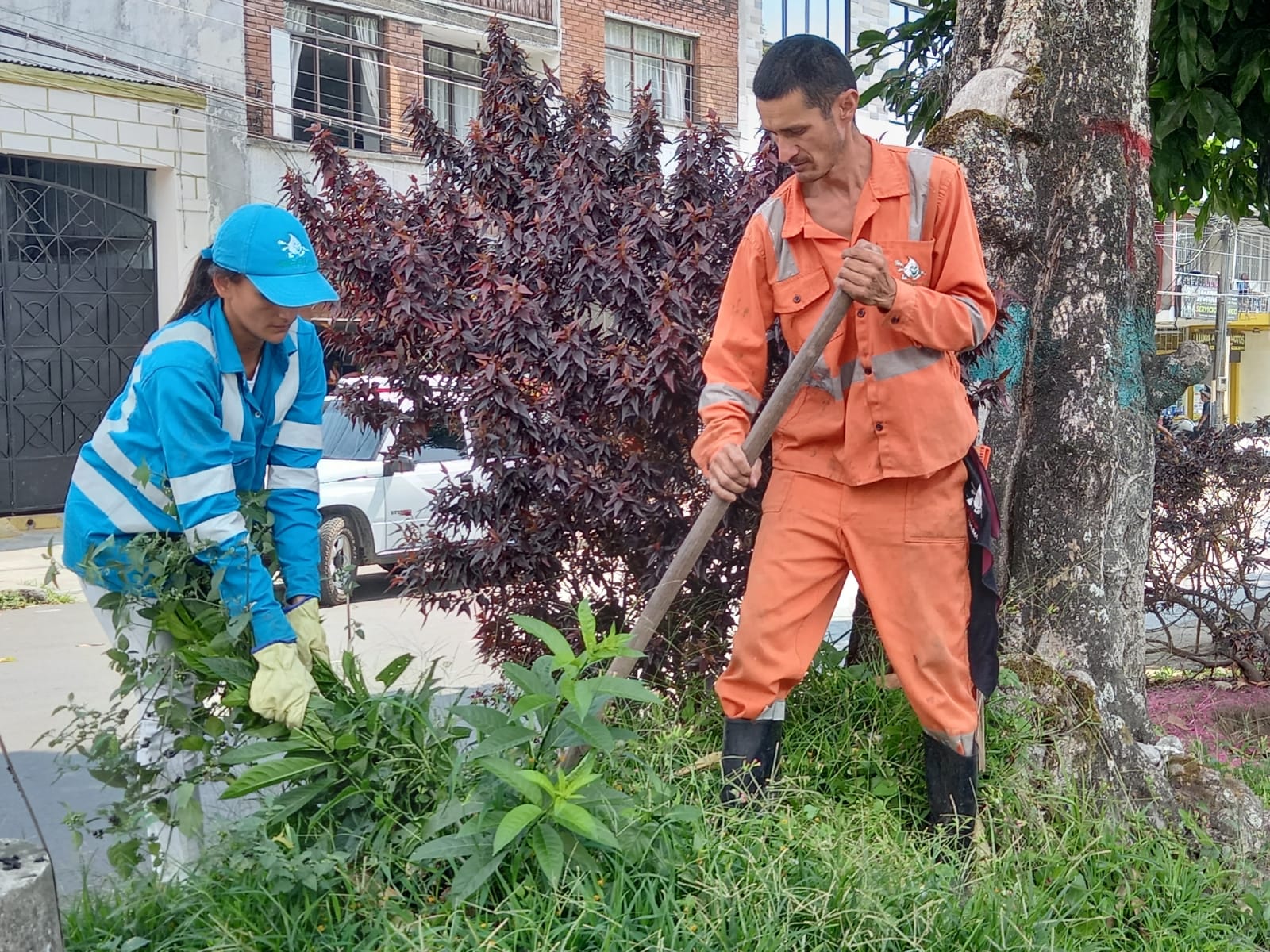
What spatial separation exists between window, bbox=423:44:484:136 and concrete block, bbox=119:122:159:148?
14.6 feet

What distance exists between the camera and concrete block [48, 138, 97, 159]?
13.5 meters

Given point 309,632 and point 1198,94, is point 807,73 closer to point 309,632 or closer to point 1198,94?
point 309,632

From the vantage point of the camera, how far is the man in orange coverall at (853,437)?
3117 mm

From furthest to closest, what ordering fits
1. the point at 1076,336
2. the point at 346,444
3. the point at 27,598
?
the point at 346,444 → the point at 27,598 → the point at 1076,336

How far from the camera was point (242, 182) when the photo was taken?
620 inches

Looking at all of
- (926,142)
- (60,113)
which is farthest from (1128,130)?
(60,113)

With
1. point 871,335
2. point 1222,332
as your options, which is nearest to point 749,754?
point 871,335

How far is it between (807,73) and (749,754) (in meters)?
1.64

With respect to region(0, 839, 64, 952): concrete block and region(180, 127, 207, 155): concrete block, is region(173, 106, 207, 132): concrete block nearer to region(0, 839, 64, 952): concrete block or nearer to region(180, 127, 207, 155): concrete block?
region(180, 127, 207, 155): concrete block

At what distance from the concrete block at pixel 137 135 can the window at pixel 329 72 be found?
181 centimetres

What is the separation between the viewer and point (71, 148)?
13727mm

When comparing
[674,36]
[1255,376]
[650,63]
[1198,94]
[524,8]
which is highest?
[674,36]

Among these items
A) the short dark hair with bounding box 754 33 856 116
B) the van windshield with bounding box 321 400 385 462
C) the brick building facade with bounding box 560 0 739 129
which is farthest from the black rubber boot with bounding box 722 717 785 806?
the brick building facade with bounding box 560 0 739 129

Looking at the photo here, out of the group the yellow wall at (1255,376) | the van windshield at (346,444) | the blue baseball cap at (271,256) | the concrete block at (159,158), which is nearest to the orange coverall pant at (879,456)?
the blue baseball cap at (271,256)
